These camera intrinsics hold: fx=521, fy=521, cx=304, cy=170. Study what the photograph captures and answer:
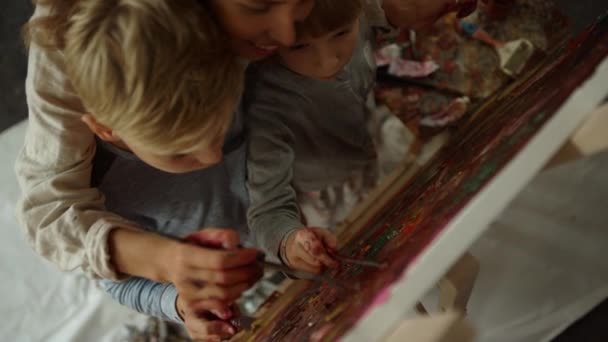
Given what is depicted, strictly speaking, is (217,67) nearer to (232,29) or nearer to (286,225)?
(232,29)

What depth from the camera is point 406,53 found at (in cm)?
113

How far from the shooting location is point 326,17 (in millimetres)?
514

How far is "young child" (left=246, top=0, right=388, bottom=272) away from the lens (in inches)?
22.0

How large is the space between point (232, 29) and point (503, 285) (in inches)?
21.7

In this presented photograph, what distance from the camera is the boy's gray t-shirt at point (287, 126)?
67cm

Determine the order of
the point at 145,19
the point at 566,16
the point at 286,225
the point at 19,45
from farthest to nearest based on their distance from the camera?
the point at 19,45
the point at 566,16
the point at 286,225
the point at 145,19

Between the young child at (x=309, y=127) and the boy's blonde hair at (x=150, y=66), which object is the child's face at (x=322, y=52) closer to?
the young child at (x=309, y=127)

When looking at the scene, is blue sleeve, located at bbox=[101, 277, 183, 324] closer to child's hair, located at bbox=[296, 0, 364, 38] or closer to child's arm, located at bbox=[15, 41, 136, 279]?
child's arm, located at bbox=[15, 41, 136, 279]

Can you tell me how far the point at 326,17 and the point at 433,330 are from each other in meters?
0.32

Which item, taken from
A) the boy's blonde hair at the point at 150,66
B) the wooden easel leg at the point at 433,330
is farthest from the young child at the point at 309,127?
the wooden easel leg at the point at 433,330

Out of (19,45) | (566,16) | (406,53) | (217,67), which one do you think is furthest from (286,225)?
(19,45)

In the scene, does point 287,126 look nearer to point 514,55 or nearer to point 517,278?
point 517,278

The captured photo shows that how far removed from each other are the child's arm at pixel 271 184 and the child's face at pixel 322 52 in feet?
0.34

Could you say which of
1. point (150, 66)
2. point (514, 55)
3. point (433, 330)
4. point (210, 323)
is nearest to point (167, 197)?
point (210, 323)
